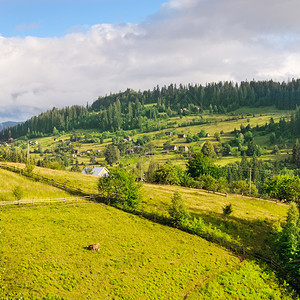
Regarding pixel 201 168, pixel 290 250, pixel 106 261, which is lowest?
pixel 290 250

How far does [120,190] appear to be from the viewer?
6200 cm

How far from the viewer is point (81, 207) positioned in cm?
5600

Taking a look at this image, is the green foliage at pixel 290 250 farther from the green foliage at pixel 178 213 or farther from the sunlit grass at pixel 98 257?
the green foliage at pixel 178 213

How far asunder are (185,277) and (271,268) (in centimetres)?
1871

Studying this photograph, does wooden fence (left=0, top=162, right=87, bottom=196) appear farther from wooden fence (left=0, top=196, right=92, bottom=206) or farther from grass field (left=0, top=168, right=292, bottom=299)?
grass field (left=0, top=168, right=292, bottom=299)

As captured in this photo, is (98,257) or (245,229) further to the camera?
(245,229)

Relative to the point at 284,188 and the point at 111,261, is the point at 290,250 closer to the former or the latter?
the point at 111,261

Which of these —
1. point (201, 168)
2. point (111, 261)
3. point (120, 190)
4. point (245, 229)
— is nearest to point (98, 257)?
point (111, 261)

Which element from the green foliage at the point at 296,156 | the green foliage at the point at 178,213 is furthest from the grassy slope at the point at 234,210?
the green foliage at the point at 296,156

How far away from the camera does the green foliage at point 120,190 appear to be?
60906 millimetres

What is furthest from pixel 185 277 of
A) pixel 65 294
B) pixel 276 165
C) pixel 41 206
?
pixel 276 165

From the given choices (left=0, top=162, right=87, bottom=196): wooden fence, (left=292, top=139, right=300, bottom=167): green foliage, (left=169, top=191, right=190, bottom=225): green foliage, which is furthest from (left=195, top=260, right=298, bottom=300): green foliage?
(left=292, top=139, right=300, bottom=167): green foliage

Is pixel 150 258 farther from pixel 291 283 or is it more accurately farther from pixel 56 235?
pixel 291 283

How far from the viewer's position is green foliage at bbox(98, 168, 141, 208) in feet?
200
